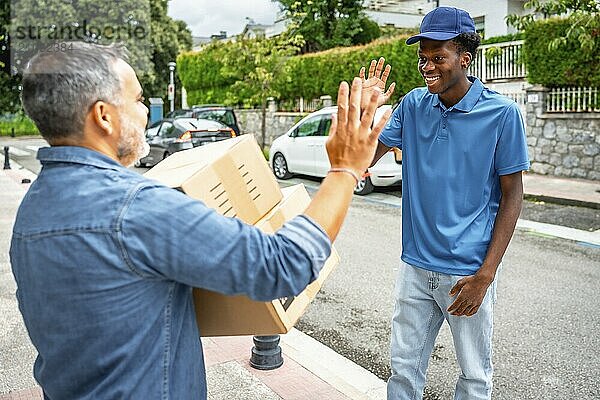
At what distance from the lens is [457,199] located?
104 inches

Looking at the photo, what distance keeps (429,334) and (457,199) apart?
0.61 metres

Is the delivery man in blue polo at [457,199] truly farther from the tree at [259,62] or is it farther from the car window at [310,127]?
the tree at [259,62]

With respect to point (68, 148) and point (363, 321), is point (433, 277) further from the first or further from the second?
point (363, 321)

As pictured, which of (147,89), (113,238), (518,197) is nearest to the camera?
(113,238)

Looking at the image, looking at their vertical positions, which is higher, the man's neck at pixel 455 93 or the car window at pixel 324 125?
the man's neck at pixel 455 93

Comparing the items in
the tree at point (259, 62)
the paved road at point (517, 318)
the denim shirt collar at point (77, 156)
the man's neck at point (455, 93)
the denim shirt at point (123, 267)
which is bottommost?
the paved road at point (517, 318)

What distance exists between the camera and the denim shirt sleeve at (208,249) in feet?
4.67

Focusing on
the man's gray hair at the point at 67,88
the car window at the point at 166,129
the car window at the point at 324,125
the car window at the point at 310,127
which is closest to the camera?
the man's gray hair at the point at 67,88

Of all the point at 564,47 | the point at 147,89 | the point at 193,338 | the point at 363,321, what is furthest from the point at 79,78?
the point at 147,89

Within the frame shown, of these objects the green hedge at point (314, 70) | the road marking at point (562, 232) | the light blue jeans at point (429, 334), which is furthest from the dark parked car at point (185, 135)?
the light blue jeans at point (429, 334)

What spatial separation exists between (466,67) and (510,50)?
608 inches

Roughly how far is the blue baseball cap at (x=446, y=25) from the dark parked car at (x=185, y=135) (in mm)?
13972

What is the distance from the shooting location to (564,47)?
45.4ft

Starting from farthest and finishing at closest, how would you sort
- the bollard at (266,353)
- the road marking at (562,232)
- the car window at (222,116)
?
the car window at (222,116)
the road marking at (562,232)
the bollard at (266,353)
